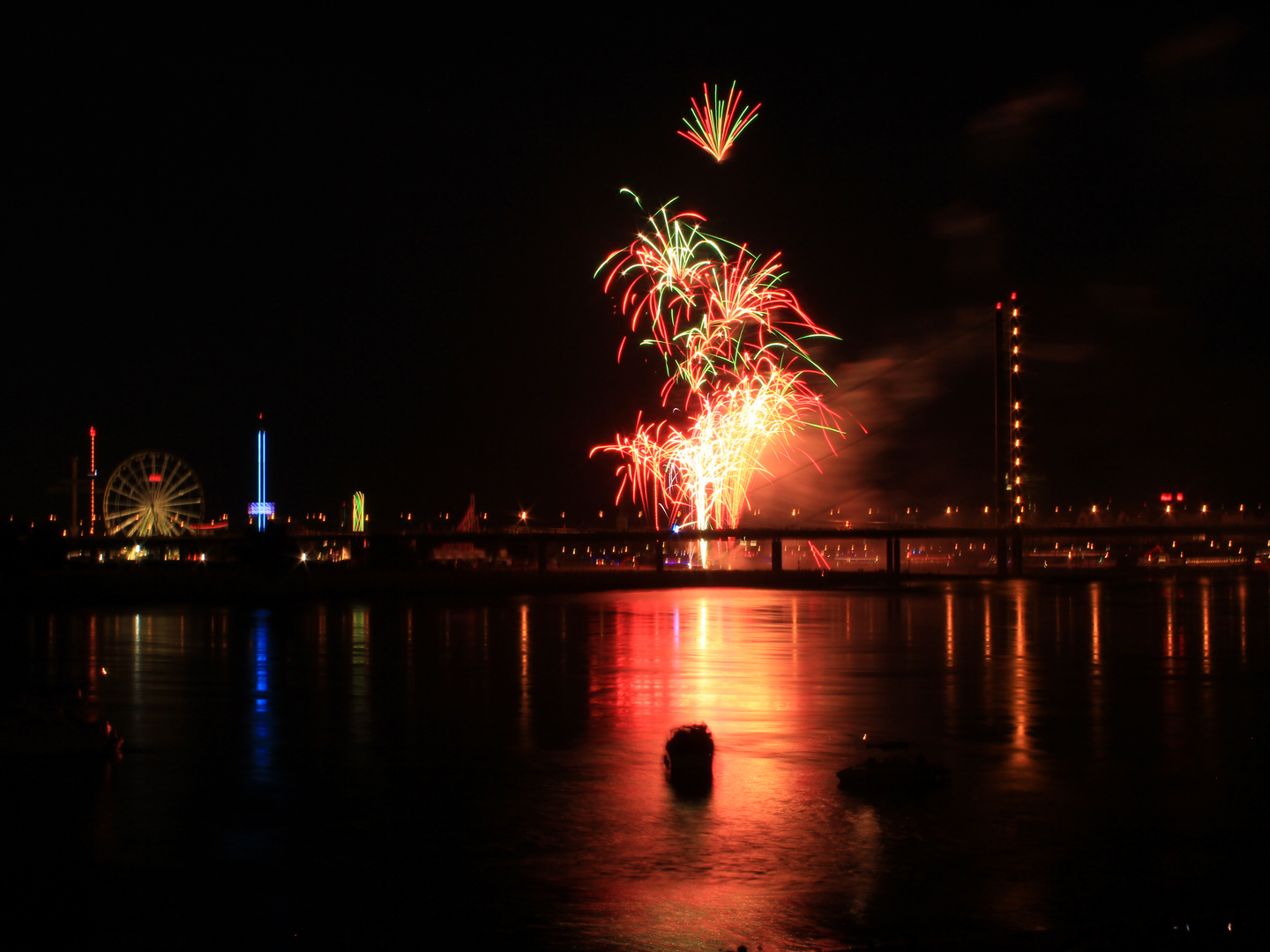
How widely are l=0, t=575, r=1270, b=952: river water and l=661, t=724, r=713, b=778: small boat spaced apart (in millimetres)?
194

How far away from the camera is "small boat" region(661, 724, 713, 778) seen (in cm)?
1022

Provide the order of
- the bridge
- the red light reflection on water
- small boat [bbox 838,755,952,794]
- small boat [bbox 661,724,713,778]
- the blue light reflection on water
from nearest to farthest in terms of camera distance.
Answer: the red light reflection on water → small boat [bbox 838,755,952,794] → small boat [bbox 661,724,713,778] → the blue light reflection on water → the bridge

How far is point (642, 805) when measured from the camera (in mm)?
9250

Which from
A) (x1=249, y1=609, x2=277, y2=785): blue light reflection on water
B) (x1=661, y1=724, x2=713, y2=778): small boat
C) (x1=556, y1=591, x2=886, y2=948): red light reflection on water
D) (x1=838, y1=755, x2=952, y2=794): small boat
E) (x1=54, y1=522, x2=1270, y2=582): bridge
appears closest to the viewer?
(x1=556, y1=591, x2=886, y2=948): red light reflection on water

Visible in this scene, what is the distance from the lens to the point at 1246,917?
601cm

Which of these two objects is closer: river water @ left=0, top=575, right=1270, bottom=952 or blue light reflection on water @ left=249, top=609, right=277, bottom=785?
river water @ left=0, top=575, right=1270, bottom=952

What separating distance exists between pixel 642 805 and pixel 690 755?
1111 millimetres

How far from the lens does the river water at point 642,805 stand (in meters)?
6.57

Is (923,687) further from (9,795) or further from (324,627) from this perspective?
(324,627)

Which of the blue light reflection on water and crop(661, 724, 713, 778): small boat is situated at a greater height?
crop(661, 724, 713, 778): small boat

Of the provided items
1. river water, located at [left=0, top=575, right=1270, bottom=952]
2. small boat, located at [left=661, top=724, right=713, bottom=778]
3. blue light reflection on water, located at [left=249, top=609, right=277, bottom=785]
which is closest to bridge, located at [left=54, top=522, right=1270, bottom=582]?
blue light reflection on water, located at [left=249, top=609, right=277, bottom=785]

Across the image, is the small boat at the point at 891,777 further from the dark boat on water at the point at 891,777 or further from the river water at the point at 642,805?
the river water at the point at 642,805

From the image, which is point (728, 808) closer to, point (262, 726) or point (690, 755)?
point (690, 755)

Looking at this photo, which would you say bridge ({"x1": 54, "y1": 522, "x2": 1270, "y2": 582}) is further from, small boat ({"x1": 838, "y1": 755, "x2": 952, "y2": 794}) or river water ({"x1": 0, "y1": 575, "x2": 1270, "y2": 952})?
small boat ({"x1": 838, "y1": 755, "x2": 952, "y2": 794})
